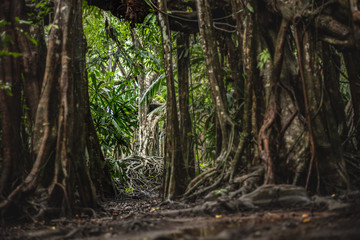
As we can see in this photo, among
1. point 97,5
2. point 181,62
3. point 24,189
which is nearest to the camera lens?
point 24,189

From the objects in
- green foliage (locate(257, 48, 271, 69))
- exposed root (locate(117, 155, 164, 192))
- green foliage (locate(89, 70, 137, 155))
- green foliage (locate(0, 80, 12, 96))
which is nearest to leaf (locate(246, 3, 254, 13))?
green foliage (locate(257, 48, 271, 69))

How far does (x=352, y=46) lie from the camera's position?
364cm

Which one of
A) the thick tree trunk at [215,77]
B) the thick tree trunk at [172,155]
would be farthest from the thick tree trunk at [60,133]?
the thick tree trunk at [215,77]

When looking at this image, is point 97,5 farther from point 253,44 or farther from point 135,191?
point 135,191

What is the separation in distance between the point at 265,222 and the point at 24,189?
2.24 metres

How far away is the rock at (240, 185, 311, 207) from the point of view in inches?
123

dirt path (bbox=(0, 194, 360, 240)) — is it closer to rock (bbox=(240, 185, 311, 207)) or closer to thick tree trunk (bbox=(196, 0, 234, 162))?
rock (bbox=(240, 185, 311, 207))

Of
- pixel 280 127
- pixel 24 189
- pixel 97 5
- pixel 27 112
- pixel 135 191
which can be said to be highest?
pixel 97 5

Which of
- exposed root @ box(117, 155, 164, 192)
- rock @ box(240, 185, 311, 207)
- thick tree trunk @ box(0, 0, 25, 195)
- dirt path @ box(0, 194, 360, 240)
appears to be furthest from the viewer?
exposed root @ box(117, 155, 164, 192)

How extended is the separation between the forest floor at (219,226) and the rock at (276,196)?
0.09m

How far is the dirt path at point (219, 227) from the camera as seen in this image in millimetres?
1970

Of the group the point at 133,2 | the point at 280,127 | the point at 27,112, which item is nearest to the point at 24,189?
the point at 27,112

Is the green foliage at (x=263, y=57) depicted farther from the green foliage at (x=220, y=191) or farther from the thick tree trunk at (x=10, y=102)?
the thick tree trunk at (x=10, y=102)

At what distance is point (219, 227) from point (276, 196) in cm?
101
